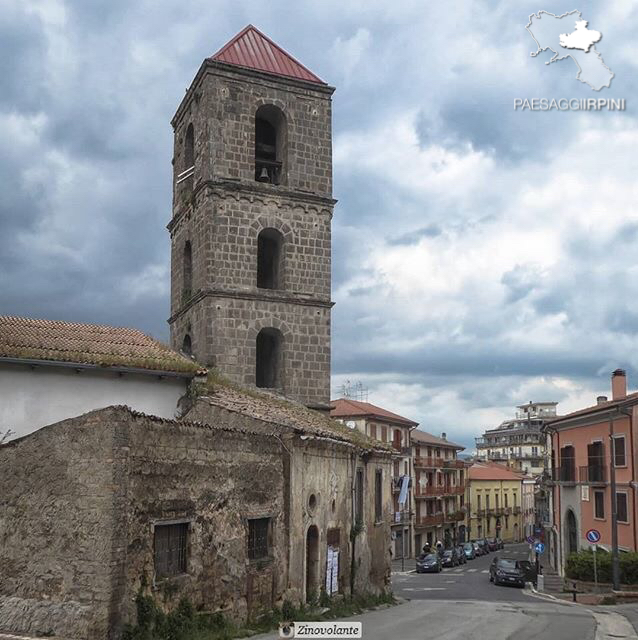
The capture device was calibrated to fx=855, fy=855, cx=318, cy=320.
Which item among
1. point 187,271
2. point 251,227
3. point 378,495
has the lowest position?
point 378,495

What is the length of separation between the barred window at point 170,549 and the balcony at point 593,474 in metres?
28.5

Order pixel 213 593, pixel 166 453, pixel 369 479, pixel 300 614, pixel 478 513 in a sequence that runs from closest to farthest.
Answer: pixel 166 453 → pixel 213 593 → pixel 300 614 → pixel 369 479 → pixel 478 513

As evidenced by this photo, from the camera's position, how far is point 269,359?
28141 mm

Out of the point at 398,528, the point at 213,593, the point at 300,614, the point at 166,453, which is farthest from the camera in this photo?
the point at 398,528

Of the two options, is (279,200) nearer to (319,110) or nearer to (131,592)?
(319,110)

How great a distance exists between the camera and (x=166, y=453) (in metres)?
14.4

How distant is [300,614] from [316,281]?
1261cm

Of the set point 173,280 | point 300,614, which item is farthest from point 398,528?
point 300,614

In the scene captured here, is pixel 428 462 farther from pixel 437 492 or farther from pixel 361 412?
pixel 361 412

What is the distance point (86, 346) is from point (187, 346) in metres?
6.60

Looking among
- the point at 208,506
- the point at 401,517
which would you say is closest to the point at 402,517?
the point at 401,517

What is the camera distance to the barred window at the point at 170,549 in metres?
14.1

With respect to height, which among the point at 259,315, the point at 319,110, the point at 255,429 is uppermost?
the point at 319,110

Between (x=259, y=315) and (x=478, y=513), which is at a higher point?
(x=259, y=315)
